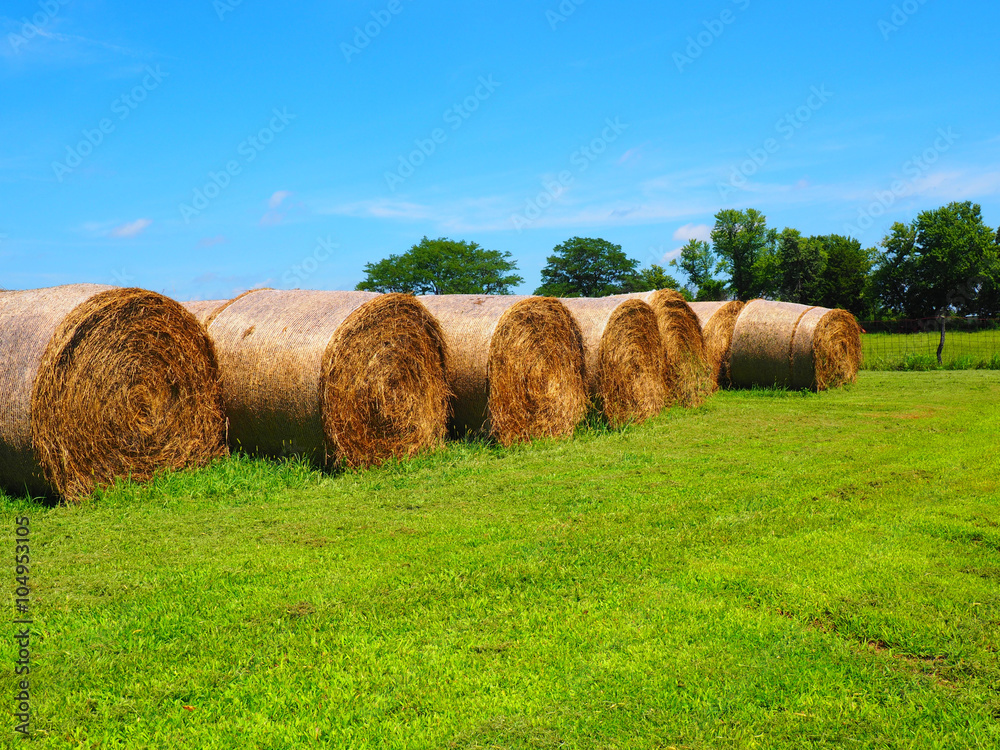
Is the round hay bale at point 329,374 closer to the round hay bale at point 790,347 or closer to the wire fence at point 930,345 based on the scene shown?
the round hay bale at point 790,347

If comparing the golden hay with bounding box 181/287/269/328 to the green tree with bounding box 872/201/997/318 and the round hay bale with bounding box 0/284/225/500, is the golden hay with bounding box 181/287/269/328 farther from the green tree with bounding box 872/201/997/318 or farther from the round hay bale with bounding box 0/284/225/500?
the green tree with bounding box 872/201/997/318

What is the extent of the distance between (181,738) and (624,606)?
8.14ft

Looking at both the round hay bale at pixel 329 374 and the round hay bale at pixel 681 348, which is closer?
the round hay bale at pixel 329 374

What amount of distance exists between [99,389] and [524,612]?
567 centimetres

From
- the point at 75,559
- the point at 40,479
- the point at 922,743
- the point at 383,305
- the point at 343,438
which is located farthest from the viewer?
the point at 383,305

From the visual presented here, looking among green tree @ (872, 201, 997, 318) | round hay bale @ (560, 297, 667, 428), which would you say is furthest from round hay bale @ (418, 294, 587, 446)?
green tree @ (872, 201, 997, 318)

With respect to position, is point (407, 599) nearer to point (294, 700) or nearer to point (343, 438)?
point (294, 700)

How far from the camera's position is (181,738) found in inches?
125

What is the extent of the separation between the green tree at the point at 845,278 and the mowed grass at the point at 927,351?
33.0 meters

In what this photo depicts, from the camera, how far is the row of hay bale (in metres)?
7.30

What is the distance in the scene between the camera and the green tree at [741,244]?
76.4 meters

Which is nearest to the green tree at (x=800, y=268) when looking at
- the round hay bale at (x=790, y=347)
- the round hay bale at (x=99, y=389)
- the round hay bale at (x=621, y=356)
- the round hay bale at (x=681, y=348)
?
the round hay bale at (x=790, y=347)

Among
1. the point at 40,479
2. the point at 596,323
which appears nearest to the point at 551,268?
the point at 596,323

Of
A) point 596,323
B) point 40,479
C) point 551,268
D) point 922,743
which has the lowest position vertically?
point 922,743
